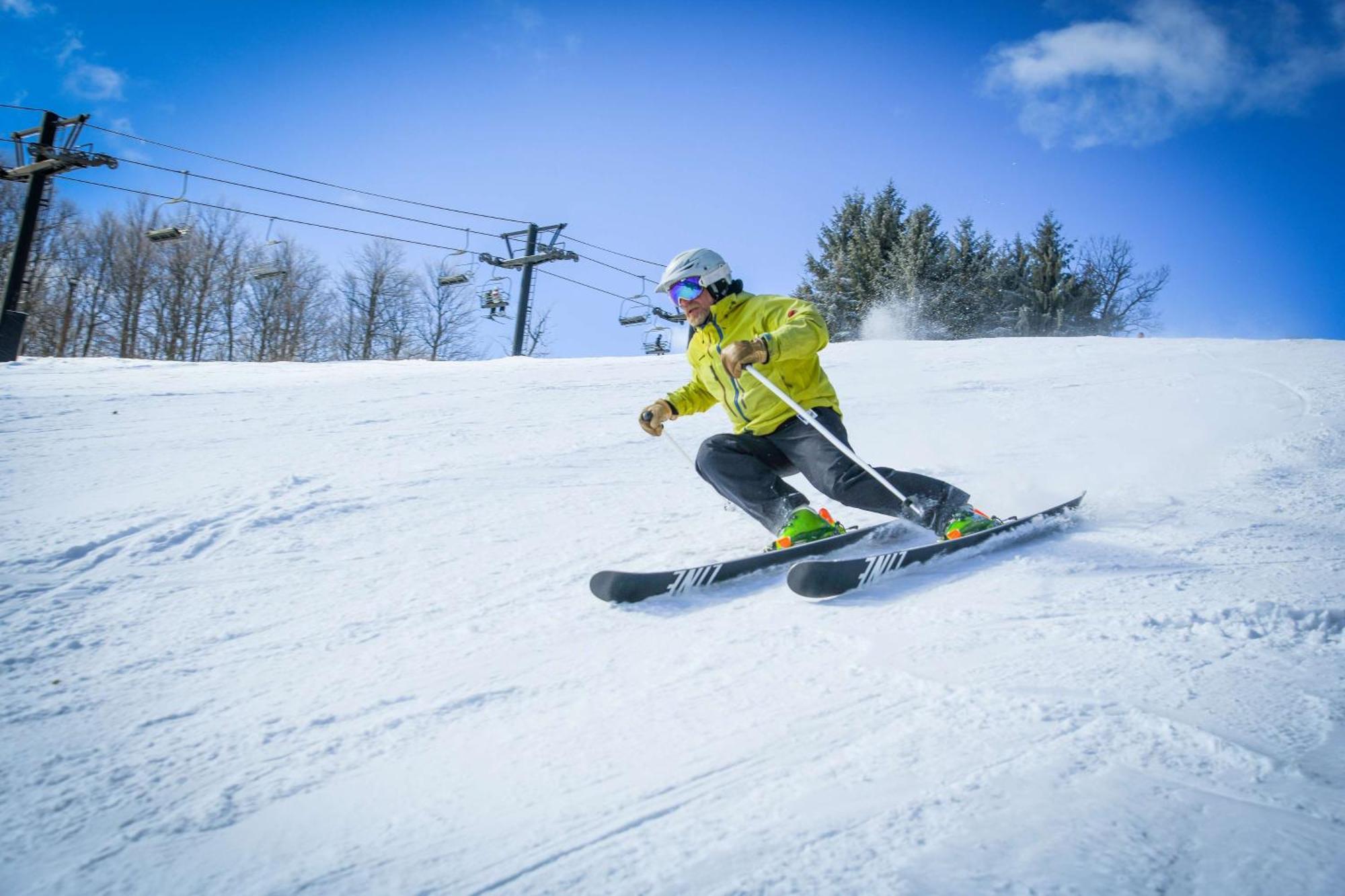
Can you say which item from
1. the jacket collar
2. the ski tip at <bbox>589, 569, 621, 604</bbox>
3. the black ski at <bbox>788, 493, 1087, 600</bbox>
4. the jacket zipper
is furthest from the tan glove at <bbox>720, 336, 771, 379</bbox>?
the ski tip at <bbox>589, 569, 621, 604</bbox>

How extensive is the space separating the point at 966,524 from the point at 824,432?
0.73 m

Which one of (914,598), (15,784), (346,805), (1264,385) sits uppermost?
(1264,385)

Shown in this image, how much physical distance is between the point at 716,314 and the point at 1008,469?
248cm

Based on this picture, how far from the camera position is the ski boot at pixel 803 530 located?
2.85 metres

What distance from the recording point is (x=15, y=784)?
4.57 feet

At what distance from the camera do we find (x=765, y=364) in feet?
9.65

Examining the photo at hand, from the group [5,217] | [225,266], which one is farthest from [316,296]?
[5,217]

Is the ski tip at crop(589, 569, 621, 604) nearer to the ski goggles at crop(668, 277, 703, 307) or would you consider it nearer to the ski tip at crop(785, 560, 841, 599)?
the ski tip at crop(785, 560, 841, 599)

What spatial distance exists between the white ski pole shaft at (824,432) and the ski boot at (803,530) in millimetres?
308

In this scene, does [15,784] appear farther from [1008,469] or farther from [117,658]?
[1008,469]

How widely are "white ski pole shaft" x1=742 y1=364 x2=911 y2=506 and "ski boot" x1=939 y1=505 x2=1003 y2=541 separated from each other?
21cm

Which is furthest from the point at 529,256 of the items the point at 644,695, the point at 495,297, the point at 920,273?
the point at 644,695

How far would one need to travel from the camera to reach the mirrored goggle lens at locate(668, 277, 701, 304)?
3338mm

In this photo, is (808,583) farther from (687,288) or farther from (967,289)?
(967,289)
